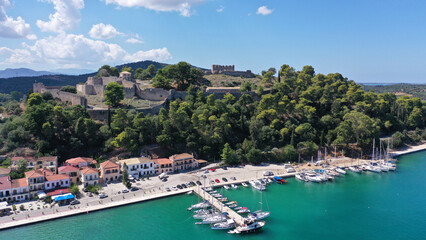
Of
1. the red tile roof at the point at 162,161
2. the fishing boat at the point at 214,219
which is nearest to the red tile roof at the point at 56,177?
the red tile roof at the point at 162,161

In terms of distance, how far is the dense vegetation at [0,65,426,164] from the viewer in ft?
117

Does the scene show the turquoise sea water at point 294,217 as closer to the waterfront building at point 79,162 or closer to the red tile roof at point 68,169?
the red tile roof at point 68,169

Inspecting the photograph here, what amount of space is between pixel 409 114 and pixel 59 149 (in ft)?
201

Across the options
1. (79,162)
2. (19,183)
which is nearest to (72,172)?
(79,162)

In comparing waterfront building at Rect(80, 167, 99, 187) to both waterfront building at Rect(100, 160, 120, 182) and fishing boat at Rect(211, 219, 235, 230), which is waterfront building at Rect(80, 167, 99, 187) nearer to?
waterfront building at Rect(100, 160, 120, 182)

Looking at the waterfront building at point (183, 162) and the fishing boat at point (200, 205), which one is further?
the waterfront building at point (183, 162)

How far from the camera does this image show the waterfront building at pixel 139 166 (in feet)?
106

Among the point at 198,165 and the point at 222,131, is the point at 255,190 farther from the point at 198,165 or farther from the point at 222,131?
the point at 222,131

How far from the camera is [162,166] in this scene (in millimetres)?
34000

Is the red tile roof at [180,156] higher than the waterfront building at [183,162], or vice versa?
the red tile roof at [180,156]

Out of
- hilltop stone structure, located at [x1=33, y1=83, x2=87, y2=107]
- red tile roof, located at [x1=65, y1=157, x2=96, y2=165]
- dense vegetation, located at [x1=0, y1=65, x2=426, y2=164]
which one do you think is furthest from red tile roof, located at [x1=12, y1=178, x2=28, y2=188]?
hilltop stone structure, located at [x1=33, y1=83, x2=87, y2=107]

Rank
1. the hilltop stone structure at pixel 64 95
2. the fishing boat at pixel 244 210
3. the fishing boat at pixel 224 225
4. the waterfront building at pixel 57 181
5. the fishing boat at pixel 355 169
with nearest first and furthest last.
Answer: the fishing boat at pixel 224 225
the fishing boat at pixel 244 210
the waterfront building at pixel 57 181
the fishing boat at pixel 355 169
the hilltop stone structure at pixel 64 95

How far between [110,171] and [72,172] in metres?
3.67

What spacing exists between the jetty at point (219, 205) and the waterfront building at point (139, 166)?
669 cm
